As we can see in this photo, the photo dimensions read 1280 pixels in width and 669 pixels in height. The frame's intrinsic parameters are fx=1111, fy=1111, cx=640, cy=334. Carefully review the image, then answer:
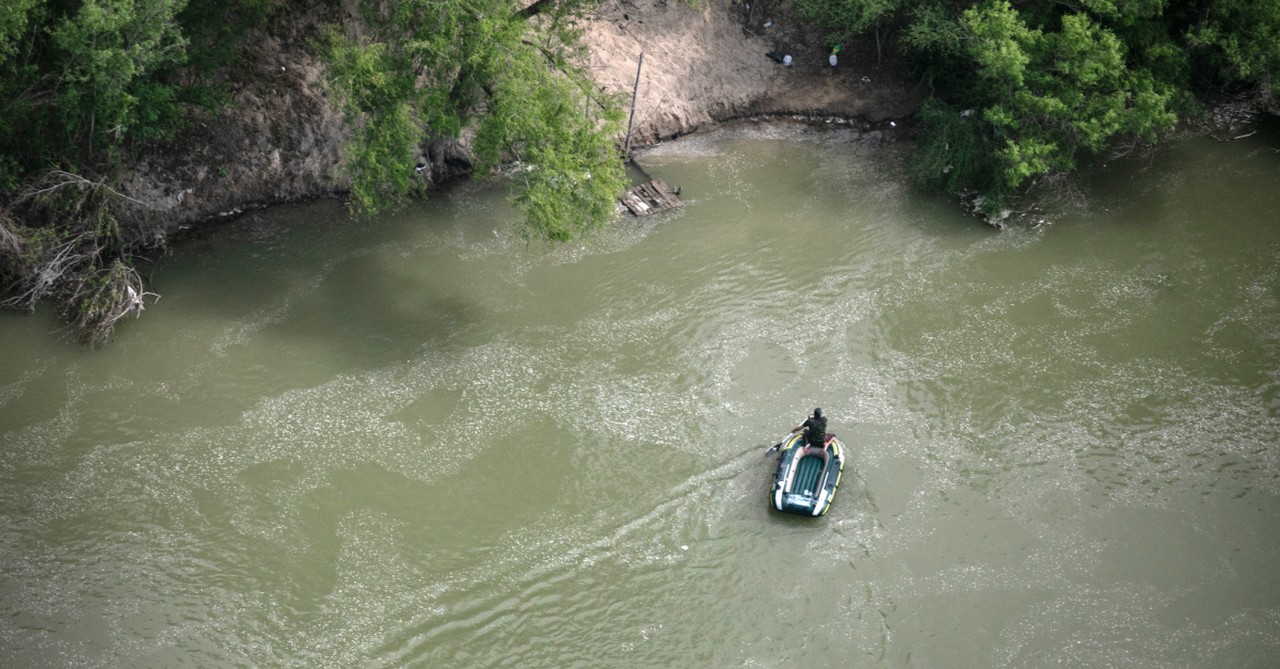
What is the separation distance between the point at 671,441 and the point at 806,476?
2610 mm

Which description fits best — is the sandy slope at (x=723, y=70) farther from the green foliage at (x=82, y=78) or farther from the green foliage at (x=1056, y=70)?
the green foliage at (x=82, y=78)

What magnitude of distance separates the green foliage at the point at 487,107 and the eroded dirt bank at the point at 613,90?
2.16 meters

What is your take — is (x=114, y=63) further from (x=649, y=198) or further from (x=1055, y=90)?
(x=1055, y=90)

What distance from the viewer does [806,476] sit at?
19828mm

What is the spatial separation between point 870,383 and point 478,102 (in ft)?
32.8

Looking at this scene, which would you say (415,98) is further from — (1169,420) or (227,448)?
(1169,420)

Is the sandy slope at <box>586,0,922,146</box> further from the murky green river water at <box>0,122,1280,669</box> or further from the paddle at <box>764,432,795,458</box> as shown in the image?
the paddle at <box>764,432,795,458</box>

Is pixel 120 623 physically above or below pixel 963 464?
below

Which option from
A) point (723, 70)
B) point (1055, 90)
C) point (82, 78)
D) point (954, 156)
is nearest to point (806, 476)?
point (954, 156)

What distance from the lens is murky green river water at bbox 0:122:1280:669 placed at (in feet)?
58.1

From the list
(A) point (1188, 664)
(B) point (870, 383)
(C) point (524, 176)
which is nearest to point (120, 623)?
(C) point (524, 176)

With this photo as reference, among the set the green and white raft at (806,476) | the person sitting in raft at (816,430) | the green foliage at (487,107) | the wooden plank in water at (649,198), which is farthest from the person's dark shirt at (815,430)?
the wooden plank in water at (649,198)

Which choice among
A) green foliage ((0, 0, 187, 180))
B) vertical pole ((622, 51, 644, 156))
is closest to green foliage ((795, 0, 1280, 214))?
vertical pole ((622, 51, 644, 156))

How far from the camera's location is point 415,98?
22266mm
